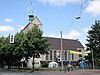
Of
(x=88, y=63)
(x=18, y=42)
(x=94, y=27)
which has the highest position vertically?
(x=94, y=27)

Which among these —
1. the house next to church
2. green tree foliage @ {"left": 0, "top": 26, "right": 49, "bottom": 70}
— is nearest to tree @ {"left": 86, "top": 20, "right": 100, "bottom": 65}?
the house next to church

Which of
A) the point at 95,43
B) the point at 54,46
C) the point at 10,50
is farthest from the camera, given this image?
the point at 54,46

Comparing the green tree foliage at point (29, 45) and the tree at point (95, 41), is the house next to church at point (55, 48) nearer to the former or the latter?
the tree at point (95, 41)

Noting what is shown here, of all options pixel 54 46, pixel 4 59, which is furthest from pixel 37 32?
pixel 54 46

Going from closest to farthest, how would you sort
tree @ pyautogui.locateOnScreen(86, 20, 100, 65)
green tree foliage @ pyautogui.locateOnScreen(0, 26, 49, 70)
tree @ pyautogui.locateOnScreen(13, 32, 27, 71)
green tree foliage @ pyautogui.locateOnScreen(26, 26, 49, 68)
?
green tree foliage @ pyautogui.locateOnScreen(26, 26, 49, 68), green tree foliage @ pyautogui.locateOnScreen(0, 26, 49, 70), tree @ pyautogui.locateOnScreen(13, 32, 27, 71), tree @ pyautogui.locateOnScreen(86, 20, 100, 65)

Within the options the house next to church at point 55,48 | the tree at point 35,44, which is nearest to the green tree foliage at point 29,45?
the tree at point 35,44

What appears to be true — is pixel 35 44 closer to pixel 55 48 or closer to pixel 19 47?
pixel 19 47

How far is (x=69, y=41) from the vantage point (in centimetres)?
11175

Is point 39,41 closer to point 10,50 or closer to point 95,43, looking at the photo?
point 10,50

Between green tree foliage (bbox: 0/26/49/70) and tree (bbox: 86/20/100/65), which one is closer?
green tree foliage (bbox: 0/26/49/70)

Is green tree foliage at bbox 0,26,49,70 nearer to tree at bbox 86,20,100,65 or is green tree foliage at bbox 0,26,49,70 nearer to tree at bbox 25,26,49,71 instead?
tree at bbox 25,26,49,71

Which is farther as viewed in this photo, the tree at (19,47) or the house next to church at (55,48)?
the house next to church at (55,48)

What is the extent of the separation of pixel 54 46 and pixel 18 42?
5041cm

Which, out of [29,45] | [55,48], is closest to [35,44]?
[29,45]
